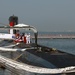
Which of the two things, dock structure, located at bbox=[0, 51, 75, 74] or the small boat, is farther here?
the small boat

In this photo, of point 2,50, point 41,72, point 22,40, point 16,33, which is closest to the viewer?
point 41,72

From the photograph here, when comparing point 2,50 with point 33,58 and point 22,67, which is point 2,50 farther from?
point 22,67

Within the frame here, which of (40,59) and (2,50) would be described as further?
(2,50)

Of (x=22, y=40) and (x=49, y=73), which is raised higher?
(x=49, y=73)

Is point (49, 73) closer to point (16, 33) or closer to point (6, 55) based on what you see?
point (6, 55)

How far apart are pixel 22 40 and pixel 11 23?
4014 millimetres

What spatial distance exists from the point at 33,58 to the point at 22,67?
2.44m

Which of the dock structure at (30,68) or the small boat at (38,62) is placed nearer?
the dock structure at (30,68)

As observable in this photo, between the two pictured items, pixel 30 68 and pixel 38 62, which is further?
pixel 38 62

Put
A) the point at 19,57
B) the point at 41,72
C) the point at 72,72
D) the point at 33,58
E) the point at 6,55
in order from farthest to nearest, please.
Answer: the point at 6,55
the point at 19,57
the point at 33,58
the point at 41,72
the point at 72,72

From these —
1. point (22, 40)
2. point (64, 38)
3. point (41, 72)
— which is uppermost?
point (41, 72)

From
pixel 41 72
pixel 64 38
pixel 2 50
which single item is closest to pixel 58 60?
pixel 41 72

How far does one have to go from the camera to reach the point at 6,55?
72.7 ft

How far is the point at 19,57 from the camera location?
2011cm
